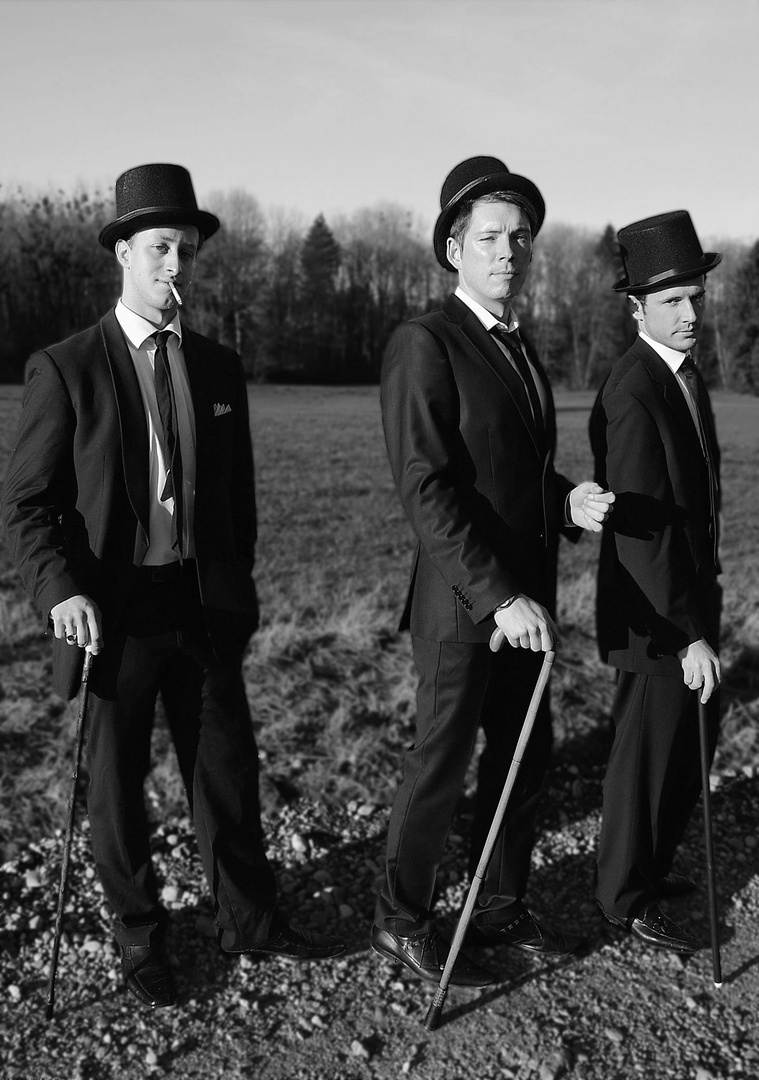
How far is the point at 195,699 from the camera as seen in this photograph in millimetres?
3291

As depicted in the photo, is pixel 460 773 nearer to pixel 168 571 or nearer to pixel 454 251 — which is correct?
pixel 168 571

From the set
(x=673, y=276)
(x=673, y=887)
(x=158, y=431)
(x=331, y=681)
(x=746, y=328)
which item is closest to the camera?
(x=158, y=431)

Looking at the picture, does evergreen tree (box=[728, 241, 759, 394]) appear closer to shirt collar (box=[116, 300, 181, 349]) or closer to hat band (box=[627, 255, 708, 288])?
hat band (box=[627, 255, 708, 288])

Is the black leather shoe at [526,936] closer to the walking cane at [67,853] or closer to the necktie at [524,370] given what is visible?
the walking cane at [67,853]

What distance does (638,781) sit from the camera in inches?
139

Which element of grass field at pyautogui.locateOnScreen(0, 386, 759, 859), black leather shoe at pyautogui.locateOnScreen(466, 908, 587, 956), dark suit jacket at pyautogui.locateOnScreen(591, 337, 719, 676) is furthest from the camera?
grass field at pyautogui.locateOnScreen(0, 386, 759, 859)

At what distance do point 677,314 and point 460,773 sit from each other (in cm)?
176

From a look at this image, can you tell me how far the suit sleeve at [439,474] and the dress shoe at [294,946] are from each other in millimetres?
1319

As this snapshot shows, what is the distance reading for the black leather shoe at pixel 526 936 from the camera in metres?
3.43

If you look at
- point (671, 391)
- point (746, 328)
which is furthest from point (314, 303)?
point (671, 391)

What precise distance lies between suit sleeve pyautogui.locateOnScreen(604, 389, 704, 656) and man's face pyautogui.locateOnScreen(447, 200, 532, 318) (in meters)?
0.60

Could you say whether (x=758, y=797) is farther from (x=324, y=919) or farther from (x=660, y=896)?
(x=324, y=919)

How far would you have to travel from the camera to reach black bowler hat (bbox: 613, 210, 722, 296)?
3.33 m

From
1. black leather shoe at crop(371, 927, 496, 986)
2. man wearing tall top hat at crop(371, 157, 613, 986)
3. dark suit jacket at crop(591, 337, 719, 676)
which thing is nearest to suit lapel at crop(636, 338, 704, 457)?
dark suit jacket at crop(591, 337, 719, 676)
